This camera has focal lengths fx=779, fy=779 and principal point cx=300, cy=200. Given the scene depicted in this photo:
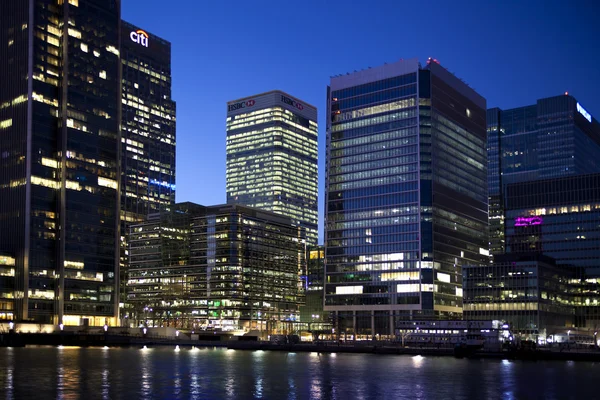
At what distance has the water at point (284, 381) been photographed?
8181cm

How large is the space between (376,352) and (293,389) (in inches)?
4022

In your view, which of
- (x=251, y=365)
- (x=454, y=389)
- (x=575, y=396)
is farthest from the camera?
(x=251, y=365)

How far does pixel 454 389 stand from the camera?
89812mm

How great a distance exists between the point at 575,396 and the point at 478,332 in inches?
4489

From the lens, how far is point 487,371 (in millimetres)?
121750

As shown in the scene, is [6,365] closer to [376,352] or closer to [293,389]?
[293,389]

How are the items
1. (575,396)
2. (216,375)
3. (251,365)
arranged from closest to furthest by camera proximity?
(575,396), (216,375), (251,365)

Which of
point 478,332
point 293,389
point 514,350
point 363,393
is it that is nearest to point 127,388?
point 293,389

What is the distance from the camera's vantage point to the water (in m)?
81.8

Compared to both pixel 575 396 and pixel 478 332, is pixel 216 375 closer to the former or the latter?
pixel 575 396

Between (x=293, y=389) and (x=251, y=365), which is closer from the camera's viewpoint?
(x=293, y=389)

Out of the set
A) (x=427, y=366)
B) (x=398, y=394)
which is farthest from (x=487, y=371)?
(x=398, y=394)

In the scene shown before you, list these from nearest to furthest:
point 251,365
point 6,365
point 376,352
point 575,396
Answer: point 575,396, point 6,365, point 251,365, point 376,352

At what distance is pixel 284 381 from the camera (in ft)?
323
